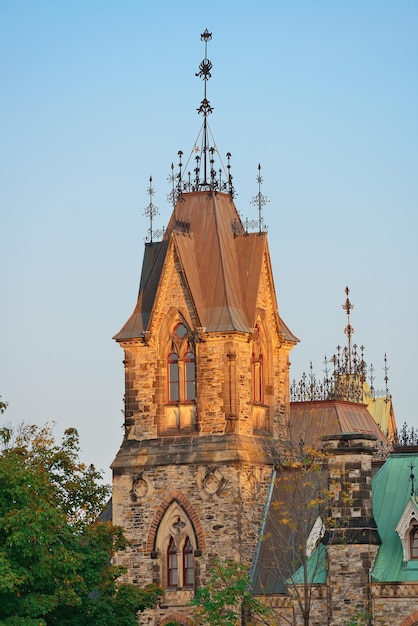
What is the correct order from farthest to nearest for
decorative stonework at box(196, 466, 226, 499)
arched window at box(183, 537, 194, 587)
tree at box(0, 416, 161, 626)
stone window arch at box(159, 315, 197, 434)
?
1. stone window arch at box(159, 315, 197, 434)
2. arched window at box(183, 537, 194, 587)
3. decorative stonework at box(196, 466, 226, 499)
4. tree at box(0, 416, 161, 626)

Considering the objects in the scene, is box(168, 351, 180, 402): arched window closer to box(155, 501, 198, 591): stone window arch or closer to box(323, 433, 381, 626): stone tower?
box(155, 501, 198, 591): stone window arch

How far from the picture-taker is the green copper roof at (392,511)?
203 ft

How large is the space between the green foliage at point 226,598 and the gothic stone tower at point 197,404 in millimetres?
2161

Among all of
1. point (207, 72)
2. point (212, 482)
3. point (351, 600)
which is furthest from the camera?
point (207, 72)

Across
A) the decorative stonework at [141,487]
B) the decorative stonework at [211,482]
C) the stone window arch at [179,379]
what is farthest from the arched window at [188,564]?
the stone window arch at [179,379]

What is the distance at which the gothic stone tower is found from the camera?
66562 mm

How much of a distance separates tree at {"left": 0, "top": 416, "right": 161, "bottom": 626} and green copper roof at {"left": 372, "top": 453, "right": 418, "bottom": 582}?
7100 mm

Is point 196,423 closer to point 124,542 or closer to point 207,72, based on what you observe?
point 124,542

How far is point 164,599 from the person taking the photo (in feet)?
219

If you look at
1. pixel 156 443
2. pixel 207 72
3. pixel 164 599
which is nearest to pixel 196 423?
pixel 156 443

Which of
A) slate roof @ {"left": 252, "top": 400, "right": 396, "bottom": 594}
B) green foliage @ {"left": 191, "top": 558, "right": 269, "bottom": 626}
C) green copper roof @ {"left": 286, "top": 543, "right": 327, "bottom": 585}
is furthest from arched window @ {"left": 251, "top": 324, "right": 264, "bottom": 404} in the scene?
green copper roof @ {"left": 286, "top": 543, "right": 327, "bottom": 585}

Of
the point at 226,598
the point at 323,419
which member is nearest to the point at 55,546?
the point at 226,598

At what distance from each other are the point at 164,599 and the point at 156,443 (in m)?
5.22

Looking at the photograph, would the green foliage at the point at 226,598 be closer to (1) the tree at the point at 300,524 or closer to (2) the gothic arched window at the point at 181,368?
(1) the tree at the point at 300,524
